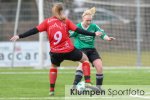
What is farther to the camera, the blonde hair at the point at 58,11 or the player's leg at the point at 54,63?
the player's leg at the point at 54,63

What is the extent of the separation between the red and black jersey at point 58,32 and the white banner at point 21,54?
35.1ft

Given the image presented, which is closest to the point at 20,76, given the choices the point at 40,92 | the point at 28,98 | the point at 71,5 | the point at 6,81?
the point at 6,81

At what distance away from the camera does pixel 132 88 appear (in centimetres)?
1409

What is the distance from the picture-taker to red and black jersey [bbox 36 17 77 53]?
12.8 metres

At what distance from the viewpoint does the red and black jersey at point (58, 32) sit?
41.8 feet

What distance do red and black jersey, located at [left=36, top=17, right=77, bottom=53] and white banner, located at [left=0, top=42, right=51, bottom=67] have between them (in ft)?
35.1

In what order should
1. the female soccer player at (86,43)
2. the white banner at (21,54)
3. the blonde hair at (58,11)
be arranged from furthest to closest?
the white banner at (21,54) → the female soccer player at (86,43) → the blonde hair at (58,11)

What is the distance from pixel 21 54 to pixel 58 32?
11294mm

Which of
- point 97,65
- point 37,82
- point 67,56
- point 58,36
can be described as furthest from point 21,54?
point 58,36

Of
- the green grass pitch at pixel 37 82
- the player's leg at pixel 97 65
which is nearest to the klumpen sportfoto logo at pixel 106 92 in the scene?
the green grass pitch at pixel 37 82

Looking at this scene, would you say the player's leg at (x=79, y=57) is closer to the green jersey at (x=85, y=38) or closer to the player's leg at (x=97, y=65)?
the player's leg at (x=97, y=65)

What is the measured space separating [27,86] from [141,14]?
39.4ft

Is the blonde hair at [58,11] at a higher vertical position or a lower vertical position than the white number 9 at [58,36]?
higher

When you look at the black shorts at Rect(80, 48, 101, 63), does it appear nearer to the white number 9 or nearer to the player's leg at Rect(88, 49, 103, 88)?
the player's leg at Rect(88, 49, 103, 88)
